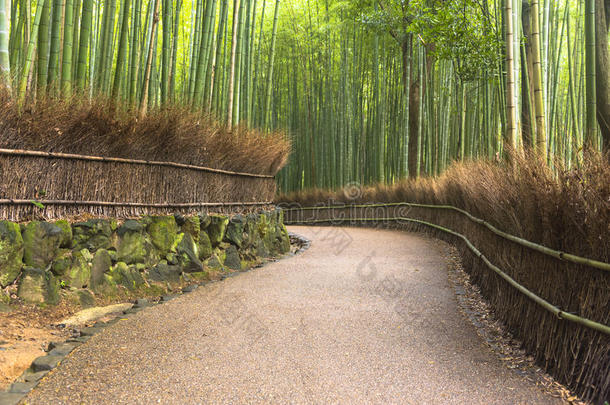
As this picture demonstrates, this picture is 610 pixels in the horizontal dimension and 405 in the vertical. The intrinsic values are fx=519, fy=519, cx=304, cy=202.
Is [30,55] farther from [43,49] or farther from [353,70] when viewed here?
[353,70]

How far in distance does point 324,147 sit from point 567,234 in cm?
1090

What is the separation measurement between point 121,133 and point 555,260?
306cm

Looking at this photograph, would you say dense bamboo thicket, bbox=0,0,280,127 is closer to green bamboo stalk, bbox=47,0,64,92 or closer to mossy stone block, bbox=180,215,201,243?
green bamboo stalk, bbox=47,0,64,92

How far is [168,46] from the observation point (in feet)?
18.2

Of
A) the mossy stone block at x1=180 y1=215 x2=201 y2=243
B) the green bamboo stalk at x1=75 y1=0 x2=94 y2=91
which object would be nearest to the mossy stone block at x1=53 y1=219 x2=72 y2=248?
the green bamboo stalk at x1=75 y1=0 x2=94 y2=91

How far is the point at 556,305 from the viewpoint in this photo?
245cm

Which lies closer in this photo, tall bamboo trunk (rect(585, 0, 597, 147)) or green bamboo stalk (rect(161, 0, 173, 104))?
tall bamboo trunk (rect(585, 0, 597, 147))

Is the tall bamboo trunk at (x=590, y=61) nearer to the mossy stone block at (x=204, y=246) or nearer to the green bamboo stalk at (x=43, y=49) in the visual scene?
the mossy stone block at (x=204, y=246)

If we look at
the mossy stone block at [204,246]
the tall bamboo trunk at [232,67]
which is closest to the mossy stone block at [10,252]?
the mossy stone block at [204,246]

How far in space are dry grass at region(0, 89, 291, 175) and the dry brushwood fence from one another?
79 mm

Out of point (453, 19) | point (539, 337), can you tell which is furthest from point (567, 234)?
point (453, 19)

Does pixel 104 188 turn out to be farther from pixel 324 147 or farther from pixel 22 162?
pixel 324 147

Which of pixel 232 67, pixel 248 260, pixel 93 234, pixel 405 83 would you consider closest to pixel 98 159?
pixel 93 234

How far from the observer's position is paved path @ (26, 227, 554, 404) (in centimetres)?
219
